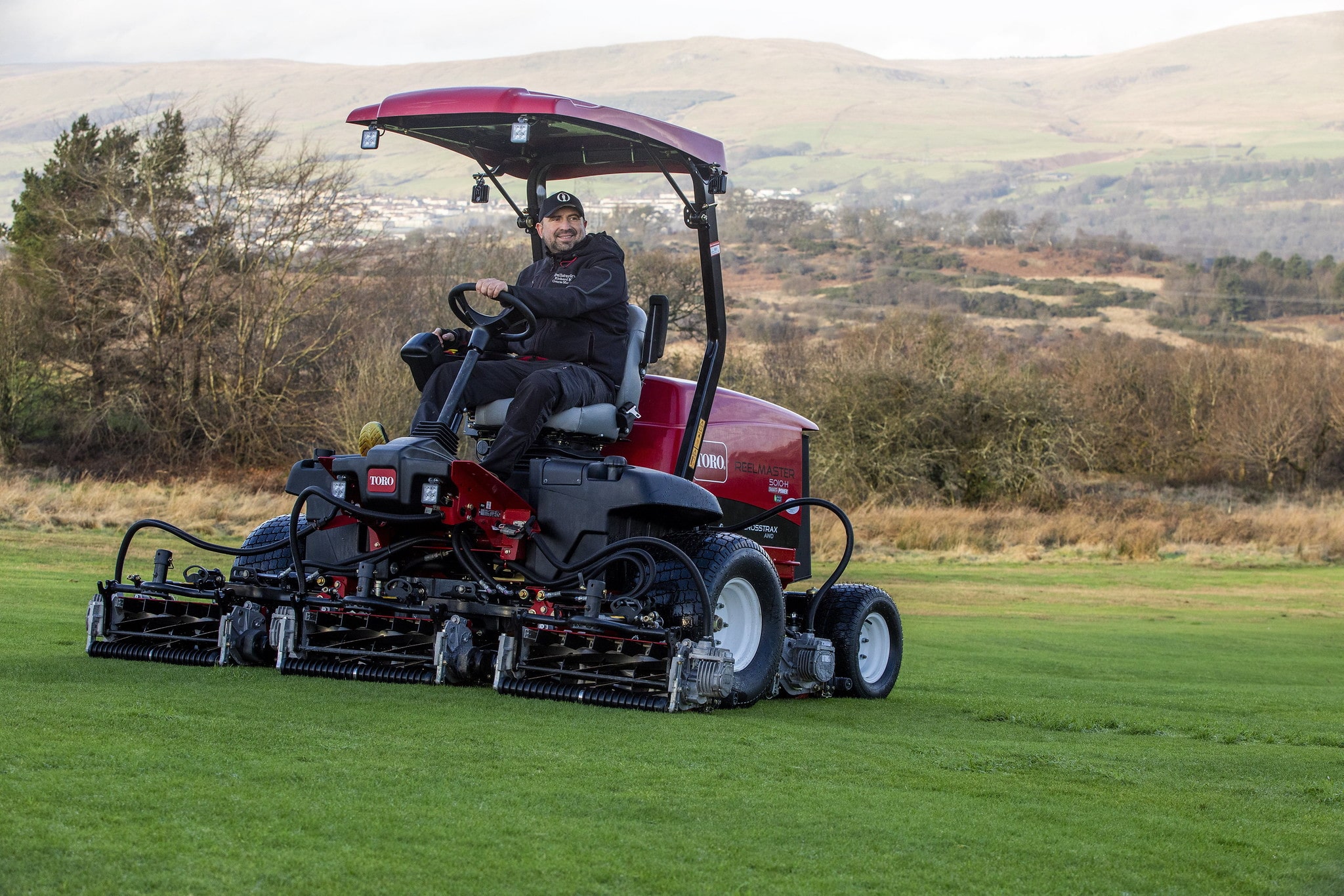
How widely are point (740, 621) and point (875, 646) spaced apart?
64.1 inches

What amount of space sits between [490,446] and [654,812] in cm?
347

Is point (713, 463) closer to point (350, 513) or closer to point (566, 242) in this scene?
point (566, 242)

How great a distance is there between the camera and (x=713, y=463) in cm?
848

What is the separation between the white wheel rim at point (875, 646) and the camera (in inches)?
359

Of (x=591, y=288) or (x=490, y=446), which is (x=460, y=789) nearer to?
(x=490, y=446)

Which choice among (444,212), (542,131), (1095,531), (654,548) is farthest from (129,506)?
(444,212)

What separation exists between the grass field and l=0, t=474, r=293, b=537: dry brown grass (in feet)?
67.1

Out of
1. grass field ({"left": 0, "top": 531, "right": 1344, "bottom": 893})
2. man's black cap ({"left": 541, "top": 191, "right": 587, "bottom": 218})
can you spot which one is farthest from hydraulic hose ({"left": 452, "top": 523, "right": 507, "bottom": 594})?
man's black cap ({"left": 541, "top": 191, "right": 587, "bottom": 218})

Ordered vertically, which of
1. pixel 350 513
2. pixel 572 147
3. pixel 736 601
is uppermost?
pixel 572 147

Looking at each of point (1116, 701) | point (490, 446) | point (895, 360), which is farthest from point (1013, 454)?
point (490, 446)

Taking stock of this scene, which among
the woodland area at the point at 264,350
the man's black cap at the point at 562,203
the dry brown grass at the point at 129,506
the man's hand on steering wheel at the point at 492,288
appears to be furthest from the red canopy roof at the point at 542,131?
the woodland area at the point at 264,350

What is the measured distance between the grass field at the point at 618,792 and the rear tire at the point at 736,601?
0.24m

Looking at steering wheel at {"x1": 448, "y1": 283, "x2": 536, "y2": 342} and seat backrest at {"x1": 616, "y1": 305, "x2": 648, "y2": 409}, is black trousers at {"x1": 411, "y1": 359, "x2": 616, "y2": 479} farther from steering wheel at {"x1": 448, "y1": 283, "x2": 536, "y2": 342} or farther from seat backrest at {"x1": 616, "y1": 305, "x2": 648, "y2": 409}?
steering wheel at {"x1": 448, "y1": 283, "x2": 536, "y2": 342}

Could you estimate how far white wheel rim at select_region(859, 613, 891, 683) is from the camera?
9109 millimetres
